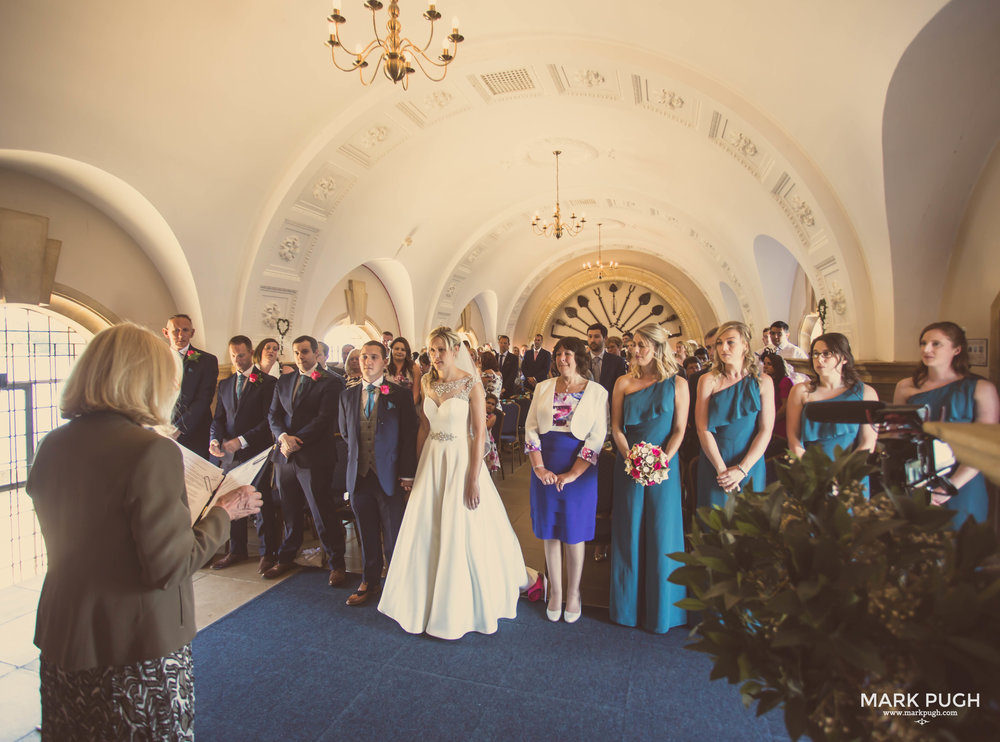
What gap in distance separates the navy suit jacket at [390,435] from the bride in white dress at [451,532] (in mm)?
310

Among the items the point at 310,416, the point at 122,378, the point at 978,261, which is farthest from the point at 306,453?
the point at 978,261

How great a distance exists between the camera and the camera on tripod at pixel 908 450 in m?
0.97

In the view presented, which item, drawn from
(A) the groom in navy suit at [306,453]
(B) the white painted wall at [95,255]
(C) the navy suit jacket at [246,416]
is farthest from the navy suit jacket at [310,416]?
(B) the white painted wall at [95,255]

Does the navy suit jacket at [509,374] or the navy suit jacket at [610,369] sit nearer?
the navy suit jacket at [610,369]

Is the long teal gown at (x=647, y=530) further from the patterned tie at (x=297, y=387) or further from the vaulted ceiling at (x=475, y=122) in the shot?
the vaulted ceiling at (x=475, y=122)

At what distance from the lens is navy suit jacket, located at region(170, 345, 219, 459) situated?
507 centimetres

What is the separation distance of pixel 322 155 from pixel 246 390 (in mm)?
3872

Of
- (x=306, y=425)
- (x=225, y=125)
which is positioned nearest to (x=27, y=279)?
(x=225, y=125)

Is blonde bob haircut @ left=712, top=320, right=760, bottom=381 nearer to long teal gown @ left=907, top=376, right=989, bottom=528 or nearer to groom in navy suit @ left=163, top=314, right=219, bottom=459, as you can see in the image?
long teal gown @ left=907, top=376, right=989, bottom=528

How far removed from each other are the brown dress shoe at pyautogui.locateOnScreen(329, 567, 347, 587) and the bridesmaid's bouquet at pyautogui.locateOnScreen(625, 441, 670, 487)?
2527 millimetres

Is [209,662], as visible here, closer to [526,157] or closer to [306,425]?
[306,425]

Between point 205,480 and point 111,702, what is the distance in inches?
28.3

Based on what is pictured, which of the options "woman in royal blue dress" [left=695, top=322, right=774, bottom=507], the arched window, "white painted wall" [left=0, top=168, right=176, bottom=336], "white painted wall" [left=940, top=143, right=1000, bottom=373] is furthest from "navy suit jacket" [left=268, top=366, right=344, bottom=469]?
"white painted wall" [left=940, top=143, right=1000, bottom=373]

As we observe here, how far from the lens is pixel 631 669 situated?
10.6 feet
